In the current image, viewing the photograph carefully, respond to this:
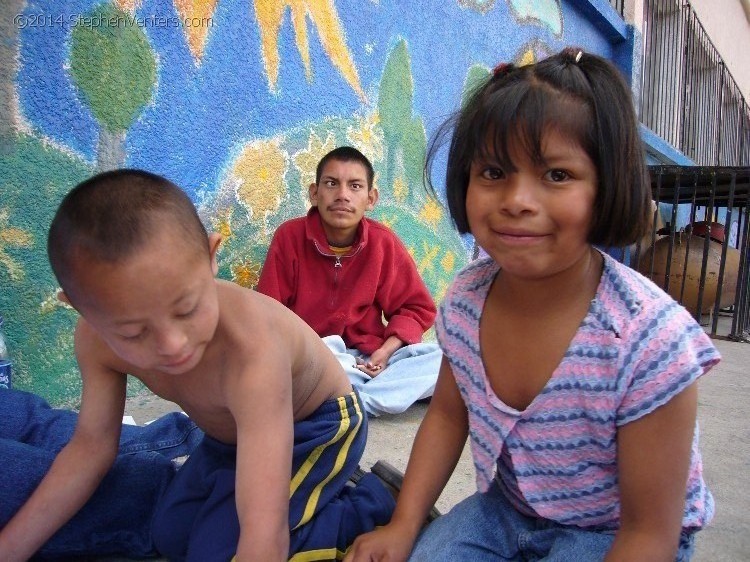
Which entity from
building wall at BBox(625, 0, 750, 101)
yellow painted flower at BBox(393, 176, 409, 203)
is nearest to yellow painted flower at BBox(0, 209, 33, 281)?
yellow painted flower at BBox(393, 176, 409, 203)

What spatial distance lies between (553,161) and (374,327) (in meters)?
1.82

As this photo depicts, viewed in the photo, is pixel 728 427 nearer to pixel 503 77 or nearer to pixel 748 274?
pixel 503 77

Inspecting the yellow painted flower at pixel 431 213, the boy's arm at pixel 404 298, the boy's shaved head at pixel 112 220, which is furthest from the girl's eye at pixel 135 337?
the yellow painted flower at pixel 431 213

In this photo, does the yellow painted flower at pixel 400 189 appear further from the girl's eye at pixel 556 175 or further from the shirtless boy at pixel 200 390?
the girl's eye at pixel 556 175

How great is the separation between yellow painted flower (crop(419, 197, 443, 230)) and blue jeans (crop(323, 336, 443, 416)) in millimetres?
1363

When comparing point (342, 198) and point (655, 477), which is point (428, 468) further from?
point (342, 198)

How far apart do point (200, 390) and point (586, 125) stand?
0.82m

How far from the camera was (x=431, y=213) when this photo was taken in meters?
3.80

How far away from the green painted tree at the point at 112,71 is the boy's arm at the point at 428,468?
1484mm

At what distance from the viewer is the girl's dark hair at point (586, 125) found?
0.91m

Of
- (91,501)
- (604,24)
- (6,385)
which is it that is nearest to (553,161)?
(91,501)

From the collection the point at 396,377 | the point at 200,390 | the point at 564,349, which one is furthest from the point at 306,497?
the point at 396,377

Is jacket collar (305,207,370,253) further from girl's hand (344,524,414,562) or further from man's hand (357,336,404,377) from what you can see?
girl's hand (344,524,414,562)

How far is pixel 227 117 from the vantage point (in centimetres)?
247
